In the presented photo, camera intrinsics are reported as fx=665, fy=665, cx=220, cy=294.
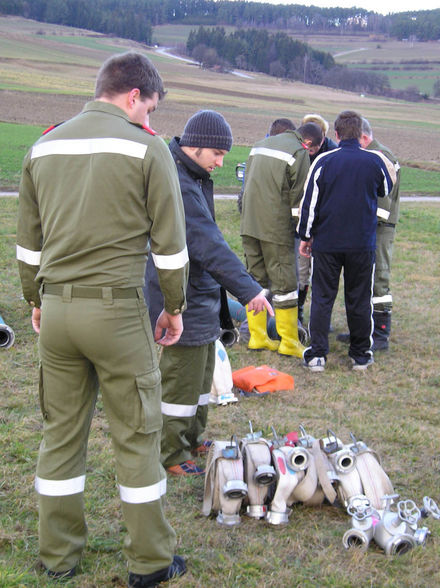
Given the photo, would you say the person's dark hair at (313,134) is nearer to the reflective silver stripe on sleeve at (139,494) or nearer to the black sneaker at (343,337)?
the black sneaker at (343,337)

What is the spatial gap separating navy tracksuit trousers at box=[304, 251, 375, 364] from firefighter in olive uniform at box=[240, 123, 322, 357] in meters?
0.46

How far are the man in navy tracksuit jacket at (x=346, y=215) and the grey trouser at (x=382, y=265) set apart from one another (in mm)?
811

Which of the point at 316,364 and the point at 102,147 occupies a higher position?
the point at 102,147

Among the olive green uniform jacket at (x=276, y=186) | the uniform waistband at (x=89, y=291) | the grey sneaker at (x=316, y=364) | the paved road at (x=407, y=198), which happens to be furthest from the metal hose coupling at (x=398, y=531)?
the paved road at (x=407, y=198)

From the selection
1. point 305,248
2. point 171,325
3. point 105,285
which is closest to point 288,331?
point 305,248

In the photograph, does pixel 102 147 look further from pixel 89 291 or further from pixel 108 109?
pixel 89 291

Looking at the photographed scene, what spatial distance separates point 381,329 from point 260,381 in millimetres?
2085

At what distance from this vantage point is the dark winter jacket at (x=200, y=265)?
13.4 feet

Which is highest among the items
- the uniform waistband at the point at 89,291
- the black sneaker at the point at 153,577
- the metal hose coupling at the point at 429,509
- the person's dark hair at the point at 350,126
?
the person's dark hair at the point at 350,126

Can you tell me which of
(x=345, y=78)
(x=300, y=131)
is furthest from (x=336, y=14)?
(x=300, y=131)

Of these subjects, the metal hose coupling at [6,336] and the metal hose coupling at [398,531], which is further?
the metal hose coupling at [6,336]

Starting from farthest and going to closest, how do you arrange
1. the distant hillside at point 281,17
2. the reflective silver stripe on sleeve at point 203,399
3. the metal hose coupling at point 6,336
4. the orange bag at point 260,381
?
the distant hillside at point 281,17 → the metal hose coupling at point 6,336 → the orange bag at point 260,381 → the reflective silver stripe on sleeve at point 203,399

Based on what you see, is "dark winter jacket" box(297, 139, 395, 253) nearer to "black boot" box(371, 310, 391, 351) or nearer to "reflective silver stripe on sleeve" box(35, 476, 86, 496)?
"black boot" box(371, 310, 391, 351)

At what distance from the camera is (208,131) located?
3994 mm
